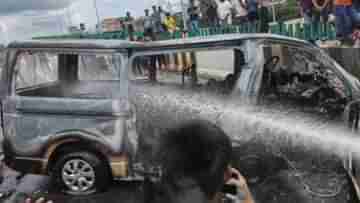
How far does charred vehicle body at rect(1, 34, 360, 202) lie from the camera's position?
3.92 metres

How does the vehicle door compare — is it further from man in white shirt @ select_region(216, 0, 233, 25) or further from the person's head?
man in white shirt @ select_region(216, 0, 233, 25)

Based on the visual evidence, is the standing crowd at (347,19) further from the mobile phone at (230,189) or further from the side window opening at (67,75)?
the mobile phone at (230,189)

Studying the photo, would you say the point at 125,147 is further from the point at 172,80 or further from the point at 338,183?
the point at 338,183

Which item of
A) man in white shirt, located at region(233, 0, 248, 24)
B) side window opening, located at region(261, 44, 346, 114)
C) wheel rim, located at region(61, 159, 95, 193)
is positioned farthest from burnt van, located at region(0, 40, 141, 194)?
man in white shirt, located at region(233, 0, 248, 24)

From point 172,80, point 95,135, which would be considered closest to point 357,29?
point 172,80

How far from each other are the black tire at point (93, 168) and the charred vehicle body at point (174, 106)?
1cm

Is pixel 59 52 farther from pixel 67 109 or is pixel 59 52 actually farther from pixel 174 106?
pixel 174 106

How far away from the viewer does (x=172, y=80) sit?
4.30 metres

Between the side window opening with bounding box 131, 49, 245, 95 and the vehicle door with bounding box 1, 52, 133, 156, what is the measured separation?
0.27 metres

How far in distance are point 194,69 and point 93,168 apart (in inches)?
55.9

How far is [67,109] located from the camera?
14.8 feet

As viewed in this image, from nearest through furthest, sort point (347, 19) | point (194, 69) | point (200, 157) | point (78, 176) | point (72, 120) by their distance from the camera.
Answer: point (200, 157) < point (194, 69) < point (72, 120) < point (78, 176) < point (347, 19)

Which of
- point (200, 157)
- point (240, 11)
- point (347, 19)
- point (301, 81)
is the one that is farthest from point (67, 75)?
point (240, 11)

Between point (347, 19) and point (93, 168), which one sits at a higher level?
point (347, 19)
